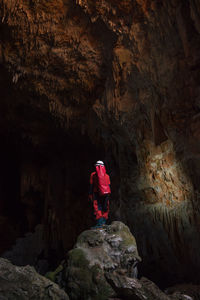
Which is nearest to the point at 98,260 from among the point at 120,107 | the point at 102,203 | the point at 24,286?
the point at 24,286

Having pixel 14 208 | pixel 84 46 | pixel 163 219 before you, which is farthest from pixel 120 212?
pixel 14 208

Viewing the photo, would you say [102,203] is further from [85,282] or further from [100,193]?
[85,282]

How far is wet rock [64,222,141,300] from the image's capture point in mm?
2826

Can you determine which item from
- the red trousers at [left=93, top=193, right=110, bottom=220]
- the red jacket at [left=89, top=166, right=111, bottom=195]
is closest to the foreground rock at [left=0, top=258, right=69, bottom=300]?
the red trousers at [left=93, top=193, right=110, bottom=220]

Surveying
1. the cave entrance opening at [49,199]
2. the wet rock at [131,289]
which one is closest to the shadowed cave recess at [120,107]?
the cave entrance opening at [49,199]

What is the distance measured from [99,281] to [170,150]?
9.59 ft

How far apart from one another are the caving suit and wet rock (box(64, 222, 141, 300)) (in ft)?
1.36

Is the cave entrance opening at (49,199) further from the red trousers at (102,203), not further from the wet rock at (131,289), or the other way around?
the wet rock at (131,289)

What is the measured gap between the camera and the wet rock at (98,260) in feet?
9.27

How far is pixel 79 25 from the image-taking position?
572 centimetres

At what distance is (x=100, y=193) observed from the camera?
159 inches

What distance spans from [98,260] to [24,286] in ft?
3.00

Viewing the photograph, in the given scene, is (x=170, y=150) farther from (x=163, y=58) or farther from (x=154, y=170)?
(x=163, y=58)

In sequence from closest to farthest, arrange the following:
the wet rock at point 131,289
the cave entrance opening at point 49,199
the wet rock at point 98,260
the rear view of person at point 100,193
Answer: the wet rock at point 131,289, the wet rock at point 98,260, the rear view of person at point 100,193, the cave entrance opening at point 49,199
